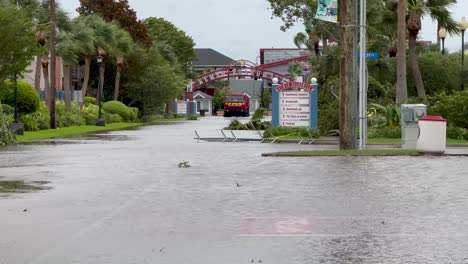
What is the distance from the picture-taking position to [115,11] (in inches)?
3506

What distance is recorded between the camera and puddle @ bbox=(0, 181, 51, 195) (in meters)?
16.1

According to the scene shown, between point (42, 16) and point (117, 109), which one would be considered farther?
point (117, 109)

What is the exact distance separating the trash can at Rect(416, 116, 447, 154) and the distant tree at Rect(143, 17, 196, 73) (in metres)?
99.4

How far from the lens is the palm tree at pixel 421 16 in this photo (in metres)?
48.9

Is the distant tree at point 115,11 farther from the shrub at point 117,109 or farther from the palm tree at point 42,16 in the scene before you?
the palm tree at point 42,16

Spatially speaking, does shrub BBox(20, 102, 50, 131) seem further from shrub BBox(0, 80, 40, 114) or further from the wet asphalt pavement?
the wet asphalt pavement

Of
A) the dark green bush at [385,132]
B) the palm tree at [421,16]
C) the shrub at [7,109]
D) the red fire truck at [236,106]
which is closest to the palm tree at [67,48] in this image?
the shrub at [7,109]

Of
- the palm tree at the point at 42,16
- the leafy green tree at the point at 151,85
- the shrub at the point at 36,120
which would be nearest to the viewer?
the shrub at the point at 36,120

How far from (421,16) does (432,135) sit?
26.5m

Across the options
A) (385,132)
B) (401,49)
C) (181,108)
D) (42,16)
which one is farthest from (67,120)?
(181,108)

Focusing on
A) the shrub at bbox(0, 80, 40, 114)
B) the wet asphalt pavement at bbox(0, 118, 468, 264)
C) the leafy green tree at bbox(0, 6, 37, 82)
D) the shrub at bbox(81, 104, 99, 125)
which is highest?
the leafy green tree at bbox(0, 6, 37, 82)

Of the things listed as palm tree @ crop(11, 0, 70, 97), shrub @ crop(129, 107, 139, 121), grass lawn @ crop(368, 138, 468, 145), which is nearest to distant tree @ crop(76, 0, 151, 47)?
shrub @ crop(129, 107, 139, 121)

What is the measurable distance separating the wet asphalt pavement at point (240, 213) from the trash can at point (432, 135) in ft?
5.95

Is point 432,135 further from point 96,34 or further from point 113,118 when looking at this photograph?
point 113,118
